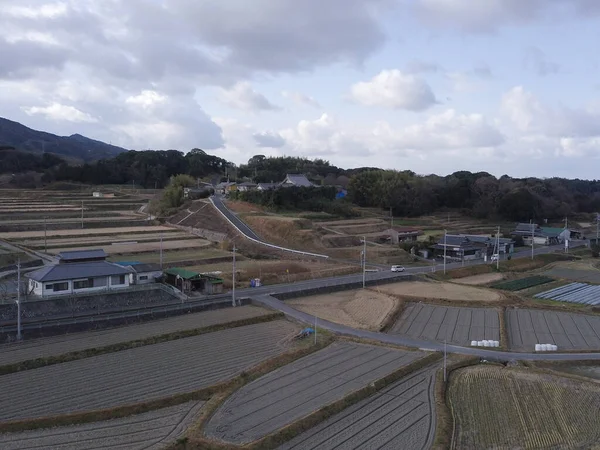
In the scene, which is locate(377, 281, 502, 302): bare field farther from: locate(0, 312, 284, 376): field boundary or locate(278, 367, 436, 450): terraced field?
locate(278, 367, 436, 450): terraced field

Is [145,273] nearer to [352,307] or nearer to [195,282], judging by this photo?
[195,282]

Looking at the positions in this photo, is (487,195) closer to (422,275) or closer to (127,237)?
(422,275)

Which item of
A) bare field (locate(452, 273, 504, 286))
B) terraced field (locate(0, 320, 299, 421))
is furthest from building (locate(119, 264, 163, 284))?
bare field (locate(452, 273, 504, 286))

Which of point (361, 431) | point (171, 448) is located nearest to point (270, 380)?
point (361, 431)

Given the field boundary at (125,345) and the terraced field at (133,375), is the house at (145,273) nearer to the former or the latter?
the field boundary at (125,345)

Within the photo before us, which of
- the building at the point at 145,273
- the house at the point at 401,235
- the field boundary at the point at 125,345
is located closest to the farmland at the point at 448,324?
the field boundary at the point at 125,345
